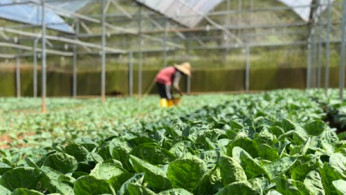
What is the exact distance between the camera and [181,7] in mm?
21719

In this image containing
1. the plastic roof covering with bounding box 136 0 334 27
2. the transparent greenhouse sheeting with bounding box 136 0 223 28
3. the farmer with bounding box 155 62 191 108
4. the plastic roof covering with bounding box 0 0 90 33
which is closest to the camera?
the farmer with bounding box 155 62 191 108

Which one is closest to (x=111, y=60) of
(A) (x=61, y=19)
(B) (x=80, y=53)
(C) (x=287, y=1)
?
(B) (x=80, y=53)

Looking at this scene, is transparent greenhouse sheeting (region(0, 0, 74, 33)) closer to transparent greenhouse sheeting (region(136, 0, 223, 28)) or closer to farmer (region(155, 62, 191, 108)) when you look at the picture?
transparent greenhouse sheeting (region(136, 0, 223, 28))

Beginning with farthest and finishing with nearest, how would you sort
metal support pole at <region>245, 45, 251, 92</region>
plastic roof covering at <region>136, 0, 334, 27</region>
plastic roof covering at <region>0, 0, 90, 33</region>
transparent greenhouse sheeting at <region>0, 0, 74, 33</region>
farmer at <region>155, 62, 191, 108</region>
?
metal support pole at <region>245, 45, 251, 92</region>, plastic roof covering at <region>136, 0, 334, 27</region>, plastic roof covering at <region>0, 0, 90, 33</region>, transparent greenhouse sheeting at <region>0, 0, 74, 33</region>, farmer at <region>155, 62, 191, 108</region>

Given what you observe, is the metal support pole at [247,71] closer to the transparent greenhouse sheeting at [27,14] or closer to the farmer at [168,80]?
the transparent greenhouse sheeting at [27,14]

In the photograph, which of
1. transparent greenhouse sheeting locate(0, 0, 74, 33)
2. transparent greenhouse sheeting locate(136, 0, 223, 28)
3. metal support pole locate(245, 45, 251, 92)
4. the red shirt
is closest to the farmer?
the red shirt

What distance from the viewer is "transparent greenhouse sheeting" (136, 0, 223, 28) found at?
20.3 metres

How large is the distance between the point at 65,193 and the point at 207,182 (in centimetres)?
49

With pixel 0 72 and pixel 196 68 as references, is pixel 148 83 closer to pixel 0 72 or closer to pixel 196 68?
pixel 196 68

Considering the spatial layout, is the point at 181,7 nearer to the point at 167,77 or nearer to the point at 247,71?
the point at 247,71

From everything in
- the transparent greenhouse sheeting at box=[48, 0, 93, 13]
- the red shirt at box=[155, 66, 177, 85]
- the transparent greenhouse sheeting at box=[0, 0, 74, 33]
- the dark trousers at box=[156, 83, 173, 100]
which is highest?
the transparent greenhouse sheeting at box=[48, 0, 93, 13]

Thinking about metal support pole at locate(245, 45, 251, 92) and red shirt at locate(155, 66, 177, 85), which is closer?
red shirt at locate(155, 66, 177, 85)

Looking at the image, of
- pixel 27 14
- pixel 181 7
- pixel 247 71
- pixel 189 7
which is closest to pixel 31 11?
pixel 27 14

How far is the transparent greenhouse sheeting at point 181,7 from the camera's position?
20331 mm
